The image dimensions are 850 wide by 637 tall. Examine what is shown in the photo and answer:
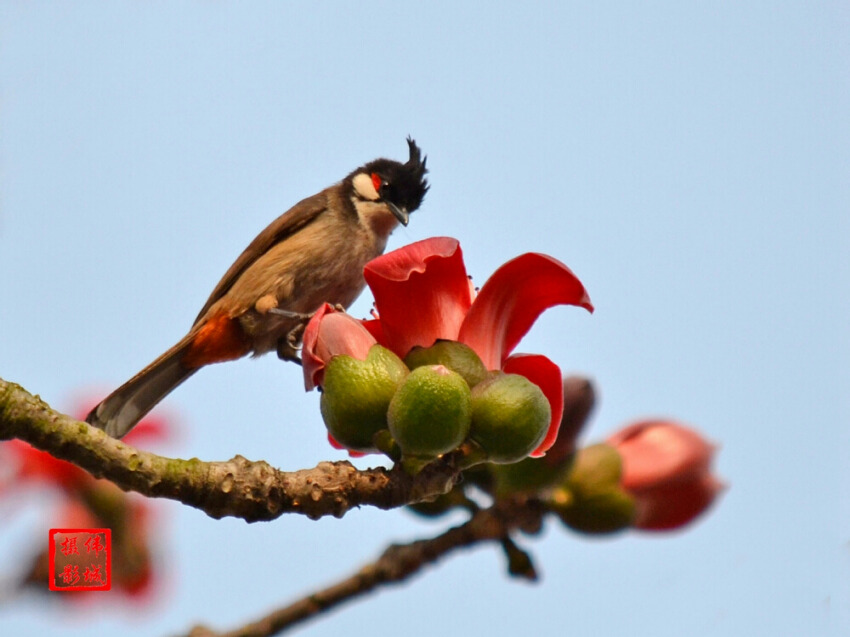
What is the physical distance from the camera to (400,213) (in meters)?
5.13

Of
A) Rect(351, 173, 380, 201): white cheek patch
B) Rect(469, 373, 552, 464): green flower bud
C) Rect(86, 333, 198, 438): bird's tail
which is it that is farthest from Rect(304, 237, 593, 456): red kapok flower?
Rect(351, 173, 380, 201): white cheek patch

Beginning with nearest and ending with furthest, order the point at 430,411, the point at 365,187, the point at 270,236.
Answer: the point at 430,411 → the point at 270,236 → the point at 365,187

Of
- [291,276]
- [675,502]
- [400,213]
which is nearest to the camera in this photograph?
[675,502]

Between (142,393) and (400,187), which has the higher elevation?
(400,187)

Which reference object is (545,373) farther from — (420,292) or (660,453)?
(660,453)

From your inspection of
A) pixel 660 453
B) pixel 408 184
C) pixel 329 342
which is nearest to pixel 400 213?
pixel 408 184

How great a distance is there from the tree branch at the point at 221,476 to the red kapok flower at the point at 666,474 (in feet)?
1.85

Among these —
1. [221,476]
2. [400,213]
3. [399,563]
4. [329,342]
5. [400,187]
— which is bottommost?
[399,563]

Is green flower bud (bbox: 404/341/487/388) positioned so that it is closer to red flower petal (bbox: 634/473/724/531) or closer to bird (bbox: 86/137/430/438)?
red flower petal (bbox: 634/473/724/531)

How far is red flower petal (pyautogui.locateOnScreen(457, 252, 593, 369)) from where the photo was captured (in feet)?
6.19

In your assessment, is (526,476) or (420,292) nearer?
(420,292)

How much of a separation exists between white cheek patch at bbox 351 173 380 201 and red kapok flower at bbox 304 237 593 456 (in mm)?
3543

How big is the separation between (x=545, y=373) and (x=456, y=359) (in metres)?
0.25

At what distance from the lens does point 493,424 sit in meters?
1.87
